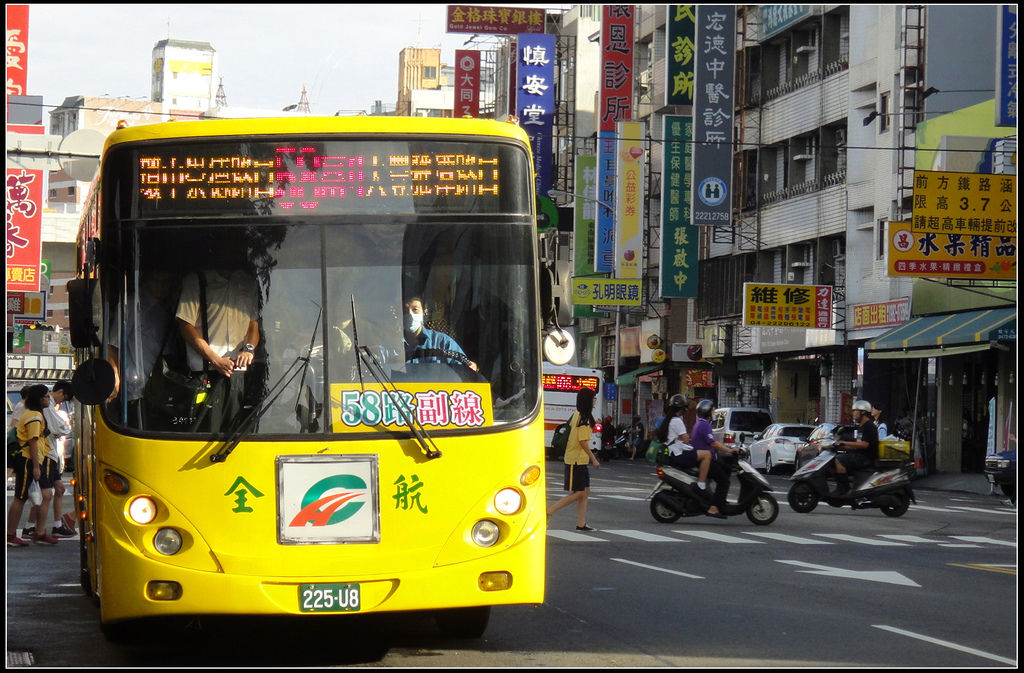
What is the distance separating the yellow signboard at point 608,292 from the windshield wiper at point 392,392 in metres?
47.3

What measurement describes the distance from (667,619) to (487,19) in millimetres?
63677

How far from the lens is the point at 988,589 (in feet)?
43.8

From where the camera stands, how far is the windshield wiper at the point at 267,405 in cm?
860

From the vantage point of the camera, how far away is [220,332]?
28.8 feet

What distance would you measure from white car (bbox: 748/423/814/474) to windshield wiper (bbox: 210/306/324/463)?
33.3 metres

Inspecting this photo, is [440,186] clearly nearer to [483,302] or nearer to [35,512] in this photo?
[483,302]

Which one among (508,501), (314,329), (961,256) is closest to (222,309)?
(314,329)

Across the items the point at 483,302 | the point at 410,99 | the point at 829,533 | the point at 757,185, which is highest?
the point at 410,99

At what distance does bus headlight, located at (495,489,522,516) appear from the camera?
8930 mm

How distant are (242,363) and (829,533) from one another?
1241 cm

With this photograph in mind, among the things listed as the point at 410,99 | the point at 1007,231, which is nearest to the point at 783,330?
the point at 1007,231

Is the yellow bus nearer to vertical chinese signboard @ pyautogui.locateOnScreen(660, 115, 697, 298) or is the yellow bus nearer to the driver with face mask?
the driver with face mask

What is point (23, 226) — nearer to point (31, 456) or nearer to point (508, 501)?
point (31, 456)

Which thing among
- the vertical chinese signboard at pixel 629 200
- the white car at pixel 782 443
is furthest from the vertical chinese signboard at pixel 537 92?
the white car at pixel 782 443
